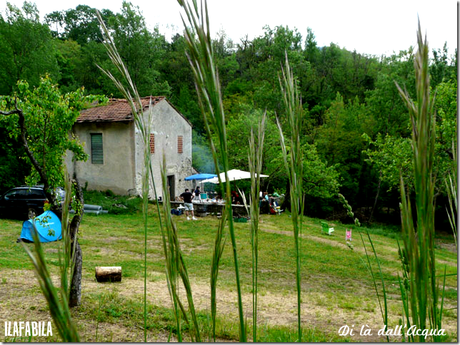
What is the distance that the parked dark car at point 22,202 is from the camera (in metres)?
14.7

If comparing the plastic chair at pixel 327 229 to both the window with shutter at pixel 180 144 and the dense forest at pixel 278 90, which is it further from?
the window with shutter at pixel 180 144

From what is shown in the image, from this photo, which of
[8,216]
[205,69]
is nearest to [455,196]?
[205,69]

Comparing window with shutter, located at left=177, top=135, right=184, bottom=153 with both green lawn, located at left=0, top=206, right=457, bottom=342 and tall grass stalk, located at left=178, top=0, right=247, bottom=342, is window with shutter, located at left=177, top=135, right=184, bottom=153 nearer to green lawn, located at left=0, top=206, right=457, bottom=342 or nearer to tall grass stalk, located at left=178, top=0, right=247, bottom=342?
green lawn, located at left=0, top=206, right=457, bottom=342

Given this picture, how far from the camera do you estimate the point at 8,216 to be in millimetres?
15117

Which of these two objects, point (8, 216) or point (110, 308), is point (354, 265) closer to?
point (110, 308)

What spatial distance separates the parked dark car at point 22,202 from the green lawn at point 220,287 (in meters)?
0.67

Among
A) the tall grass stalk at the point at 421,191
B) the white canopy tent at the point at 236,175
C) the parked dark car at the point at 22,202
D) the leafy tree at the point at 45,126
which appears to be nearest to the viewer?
the tall grass stalk at the point at 421,191

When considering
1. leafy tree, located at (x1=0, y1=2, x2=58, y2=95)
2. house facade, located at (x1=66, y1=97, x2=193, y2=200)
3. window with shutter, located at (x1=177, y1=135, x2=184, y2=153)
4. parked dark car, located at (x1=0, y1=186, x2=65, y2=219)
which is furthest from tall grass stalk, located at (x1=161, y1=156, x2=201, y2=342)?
window with shutter, located at (x1=177, y1=135, x2=184, y2=153)

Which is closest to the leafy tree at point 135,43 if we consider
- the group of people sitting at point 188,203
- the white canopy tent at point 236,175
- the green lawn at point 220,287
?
the white canopy tent at point 236,175

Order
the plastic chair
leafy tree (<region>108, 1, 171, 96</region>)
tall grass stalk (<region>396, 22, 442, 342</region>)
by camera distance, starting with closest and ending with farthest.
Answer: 1. tall grass stalk (<region>396, 22, 442, 342</region>)
2. the plastic chair
3. leafy tree (<region>108, 1, 171, 96</region>)

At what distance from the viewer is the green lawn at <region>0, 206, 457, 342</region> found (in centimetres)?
450

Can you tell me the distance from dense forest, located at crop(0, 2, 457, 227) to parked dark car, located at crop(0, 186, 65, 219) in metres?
2.79

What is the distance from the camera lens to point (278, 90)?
45.3 feet

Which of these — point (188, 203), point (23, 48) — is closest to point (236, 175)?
point (188, 203)
